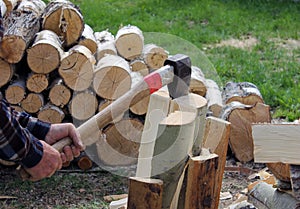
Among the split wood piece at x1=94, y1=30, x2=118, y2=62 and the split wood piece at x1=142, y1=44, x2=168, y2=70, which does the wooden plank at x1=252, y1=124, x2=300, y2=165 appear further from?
the split wood piece at x1=94, y1=30, x2=118, y2=62

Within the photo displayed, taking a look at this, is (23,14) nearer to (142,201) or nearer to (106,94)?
(106,94)

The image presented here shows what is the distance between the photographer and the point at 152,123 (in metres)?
2.99

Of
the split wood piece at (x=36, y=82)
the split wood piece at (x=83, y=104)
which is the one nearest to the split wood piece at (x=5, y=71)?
the split wood piece at (x=36, y=82)

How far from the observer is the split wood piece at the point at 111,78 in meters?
4.89

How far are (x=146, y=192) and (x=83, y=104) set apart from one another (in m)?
2.38

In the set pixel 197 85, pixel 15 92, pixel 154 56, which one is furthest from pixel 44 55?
pixel 197 85

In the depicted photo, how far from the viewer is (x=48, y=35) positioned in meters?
5.03

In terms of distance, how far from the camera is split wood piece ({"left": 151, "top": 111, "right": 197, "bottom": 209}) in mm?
2740

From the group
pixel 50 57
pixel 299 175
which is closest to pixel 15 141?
pixel 299 175

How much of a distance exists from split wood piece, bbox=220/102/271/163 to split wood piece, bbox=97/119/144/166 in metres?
0.79

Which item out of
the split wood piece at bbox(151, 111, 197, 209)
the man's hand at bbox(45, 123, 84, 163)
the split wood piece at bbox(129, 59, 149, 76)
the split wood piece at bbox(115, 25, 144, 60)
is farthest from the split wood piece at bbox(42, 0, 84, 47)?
the split wood piece at bbox(151, 111, 197, 209)

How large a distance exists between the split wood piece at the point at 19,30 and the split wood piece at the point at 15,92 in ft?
0.71

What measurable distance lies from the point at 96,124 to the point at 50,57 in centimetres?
200

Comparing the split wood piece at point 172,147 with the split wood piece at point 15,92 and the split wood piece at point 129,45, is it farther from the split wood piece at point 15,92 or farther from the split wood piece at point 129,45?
the split wood piece at point 129,45
